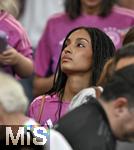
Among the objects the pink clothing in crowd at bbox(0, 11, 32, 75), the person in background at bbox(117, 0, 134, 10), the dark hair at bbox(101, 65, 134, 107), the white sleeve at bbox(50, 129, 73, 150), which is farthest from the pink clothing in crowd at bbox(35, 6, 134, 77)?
the white sleeve at bbox(50, 129, 73, 150)

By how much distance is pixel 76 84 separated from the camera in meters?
3.24

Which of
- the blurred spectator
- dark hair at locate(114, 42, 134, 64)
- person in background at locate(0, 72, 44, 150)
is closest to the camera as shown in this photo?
person in background at locate(0, 72, 44, 150)

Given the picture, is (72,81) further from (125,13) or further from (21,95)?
(125,13)

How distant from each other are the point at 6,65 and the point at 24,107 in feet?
3.68

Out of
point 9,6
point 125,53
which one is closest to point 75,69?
point 125,53

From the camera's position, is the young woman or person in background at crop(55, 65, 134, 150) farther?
the young woman

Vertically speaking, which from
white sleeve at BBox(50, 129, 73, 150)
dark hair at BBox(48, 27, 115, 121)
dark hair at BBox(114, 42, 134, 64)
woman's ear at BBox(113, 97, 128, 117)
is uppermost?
A: dark hair at BBox(114, 42, 134, 64)

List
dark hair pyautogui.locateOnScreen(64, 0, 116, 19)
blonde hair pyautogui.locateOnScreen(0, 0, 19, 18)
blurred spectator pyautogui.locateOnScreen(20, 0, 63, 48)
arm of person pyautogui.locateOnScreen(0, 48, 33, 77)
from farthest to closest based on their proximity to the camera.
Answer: blurred spectator pyautogui.locateOnScreen(20, 0, 63, 48) → dark hair pyautogui.locateOnScreen(64, 0, 116, 19) → blonde hair pyautogui.locateOnScreen(0, 0, 19, 18) → arm of person pyautogui.locateOnScreen(0, 48, 33, 77)

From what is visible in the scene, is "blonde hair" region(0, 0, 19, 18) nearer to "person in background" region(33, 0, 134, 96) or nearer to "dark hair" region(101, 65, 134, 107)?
"person in background" region(33, 0, 134, 96)

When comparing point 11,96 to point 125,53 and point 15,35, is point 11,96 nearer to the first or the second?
point 125,53

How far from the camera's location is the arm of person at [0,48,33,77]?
3643 mm

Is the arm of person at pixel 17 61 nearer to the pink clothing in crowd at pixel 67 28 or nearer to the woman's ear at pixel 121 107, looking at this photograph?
the pink clothing in crowd at pixel 67 28

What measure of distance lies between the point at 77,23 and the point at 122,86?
2.14 m

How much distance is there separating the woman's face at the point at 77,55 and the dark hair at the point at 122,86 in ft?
2.84
